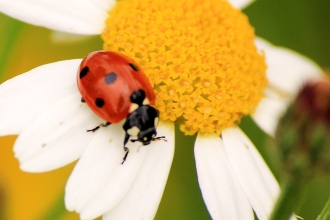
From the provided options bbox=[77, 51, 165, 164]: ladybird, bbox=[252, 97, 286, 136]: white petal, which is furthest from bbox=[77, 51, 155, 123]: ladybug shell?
bbox=[252, 97, 286, 136]: white petal

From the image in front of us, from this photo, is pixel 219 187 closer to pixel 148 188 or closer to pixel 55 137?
pixel 148 188

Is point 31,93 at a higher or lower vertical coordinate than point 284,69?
lower

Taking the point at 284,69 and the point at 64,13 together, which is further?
the point at 284,69

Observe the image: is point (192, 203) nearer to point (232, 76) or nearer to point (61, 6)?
point (232, 76)

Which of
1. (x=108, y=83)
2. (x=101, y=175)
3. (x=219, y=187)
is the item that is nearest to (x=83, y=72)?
(x=108, y=83)

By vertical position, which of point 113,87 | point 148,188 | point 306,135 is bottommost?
point 148,188

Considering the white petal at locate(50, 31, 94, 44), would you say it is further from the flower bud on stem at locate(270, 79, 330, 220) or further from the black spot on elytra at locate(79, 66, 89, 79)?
the flower bud on stem at locate(270, 79, 330, 220)

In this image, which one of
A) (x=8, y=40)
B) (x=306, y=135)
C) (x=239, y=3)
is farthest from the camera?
(x=239, y=3)

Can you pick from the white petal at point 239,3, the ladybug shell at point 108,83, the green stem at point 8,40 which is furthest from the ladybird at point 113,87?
the white petal at point 239,3
